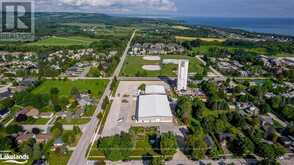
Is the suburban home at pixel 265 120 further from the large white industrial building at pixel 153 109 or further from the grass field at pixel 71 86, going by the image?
the grass field at pixel 71 86

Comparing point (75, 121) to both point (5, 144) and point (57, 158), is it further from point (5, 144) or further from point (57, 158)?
point (5, 144)

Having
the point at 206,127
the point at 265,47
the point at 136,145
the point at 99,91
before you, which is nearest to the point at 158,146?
the point at 136,145

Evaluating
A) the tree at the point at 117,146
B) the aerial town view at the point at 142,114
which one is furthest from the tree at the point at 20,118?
the tree at the point at 117,146

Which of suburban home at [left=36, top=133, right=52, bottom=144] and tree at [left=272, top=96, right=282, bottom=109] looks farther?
tree at [left=272, top=96, right=282, bottom=109]

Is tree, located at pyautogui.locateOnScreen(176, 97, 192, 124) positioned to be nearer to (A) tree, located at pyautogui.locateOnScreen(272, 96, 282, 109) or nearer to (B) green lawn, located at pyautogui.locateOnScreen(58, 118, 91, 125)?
(B) green lawn, located at pyautogui.locateOnScreen(58, 118, 91, 125)

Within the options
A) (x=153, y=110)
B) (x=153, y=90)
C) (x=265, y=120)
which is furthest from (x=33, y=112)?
(x=265, y=120)

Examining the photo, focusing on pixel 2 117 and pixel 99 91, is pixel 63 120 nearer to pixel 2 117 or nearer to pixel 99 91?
pixel 2 117

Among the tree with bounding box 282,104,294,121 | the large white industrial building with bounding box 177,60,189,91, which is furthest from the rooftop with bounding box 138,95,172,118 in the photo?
the tree with bounding box 282,104,294,121
